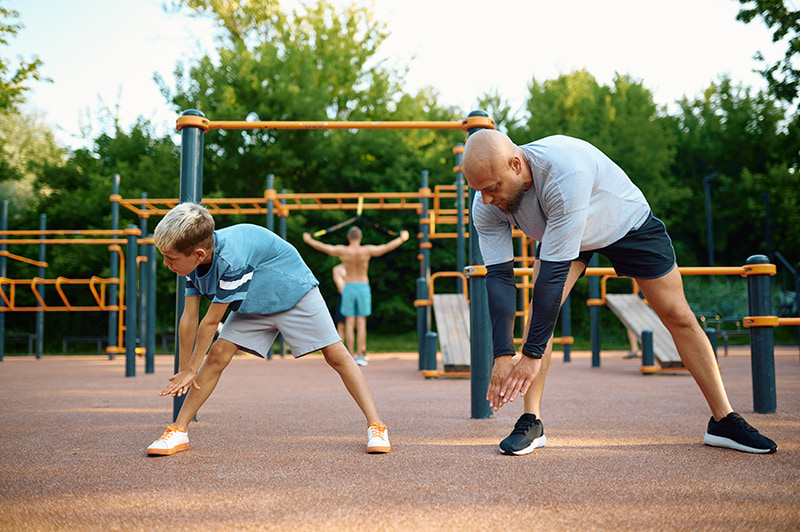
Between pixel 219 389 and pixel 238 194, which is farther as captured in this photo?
pixel 238 194

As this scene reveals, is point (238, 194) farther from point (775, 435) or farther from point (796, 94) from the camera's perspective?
point (775, 435)

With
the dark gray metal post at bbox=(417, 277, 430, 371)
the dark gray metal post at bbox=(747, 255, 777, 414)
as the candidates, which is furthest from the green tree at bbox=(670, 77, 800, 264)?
the dark gray metal post at bbox=(747, 255, 777, 414)

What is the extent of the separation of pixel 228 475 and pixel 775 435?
250 cm

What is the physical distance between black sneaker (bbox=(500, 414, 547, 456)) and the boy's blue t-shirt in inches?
42.8

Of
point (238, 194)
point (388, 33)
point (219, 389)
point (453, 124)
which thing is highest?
point (388, 33)

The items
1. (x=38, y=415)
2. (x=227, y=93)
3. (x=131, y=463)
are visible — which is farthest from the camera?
(x=227, y=93)

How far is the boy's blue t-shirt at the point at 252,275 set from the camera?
8.58 ft

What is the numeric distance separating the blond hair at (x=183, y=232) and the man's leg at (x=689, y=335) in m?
1.86

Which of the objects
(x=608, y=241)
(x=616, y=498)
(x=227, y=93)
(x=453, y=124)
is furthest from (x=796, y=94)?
(x=227, y=93)

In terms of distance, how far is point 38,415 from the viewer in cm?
397

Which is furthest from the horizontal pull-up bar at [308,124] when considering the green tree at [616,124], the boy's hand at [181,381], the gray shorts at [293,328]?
the green tree at [616,124]

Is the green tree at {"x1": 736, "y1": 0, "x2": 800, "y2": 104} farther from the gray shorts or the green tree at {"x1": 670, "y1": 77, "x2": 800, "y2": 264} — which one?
the green tree at {"x1": 670, "y1": 77, "x2": 800, "y2": 264}

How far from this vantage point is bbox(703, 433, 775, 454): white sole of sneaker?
101 inches

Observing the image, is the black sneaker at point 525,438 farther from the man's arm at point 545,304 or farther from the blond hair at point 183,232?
the blond hair at point 183,232
